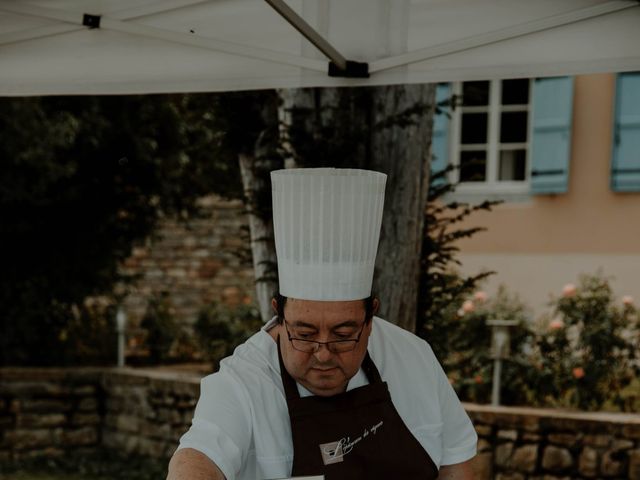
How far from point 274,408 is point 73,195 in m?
5.68

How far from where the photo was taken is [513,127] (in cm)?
882

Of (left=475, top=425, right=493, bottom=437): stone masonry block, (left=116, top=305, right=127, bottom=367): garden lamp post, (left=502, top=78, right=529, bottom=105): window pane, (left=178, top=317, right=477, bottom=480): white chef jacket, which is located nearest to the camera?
(left=178, top=317, right=477, bottom=480): white chef jacket

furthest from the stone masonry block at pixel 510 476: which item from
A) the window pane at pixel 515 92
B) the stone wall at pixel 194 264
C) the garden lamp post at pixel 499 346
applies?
the stone wall at pixel 194 264

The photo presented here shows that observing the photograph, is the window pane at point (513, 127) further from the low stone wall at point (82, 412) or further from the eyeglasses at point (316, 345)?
the eyeglasses at point (316, 345)

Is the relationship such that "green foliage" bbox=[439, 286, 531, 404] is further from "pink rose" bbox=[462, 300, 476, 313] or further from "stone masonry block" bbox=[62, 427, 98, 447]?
"stone masonry block" bbox=[62, 427, 98, 447]

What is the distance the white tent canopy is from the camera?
9.16ft

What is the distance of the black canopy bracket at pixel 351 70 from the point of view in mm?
2953

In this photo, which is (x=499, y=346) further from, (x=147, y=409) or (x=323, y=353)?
(x=323, y=353)

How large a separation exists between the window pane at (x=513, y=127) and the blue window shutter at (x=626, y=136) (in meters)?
0.98

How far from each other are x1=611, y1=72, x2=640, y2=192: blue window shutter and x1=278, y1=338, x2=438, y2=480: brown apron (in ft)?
20.6

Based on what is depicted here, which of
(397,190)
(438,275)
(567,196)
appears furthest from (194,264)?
(397,190)

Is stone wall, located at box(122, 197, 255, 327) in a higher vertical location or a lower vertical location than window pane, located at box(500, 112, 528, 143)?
lower

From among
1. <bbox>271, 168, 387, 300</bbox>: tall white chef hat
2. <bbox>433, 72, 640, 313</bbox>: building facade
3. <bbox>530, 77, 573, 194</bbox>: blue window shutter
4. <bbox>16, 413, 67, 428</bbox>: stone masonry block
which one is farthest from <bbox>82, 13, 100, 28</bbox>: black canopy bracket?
<bbox>530, 77, 573, 194</bbox>: blue window shutter

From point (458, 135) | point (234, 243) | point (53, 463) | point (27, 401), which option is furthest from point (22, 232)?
point (458, 135)
